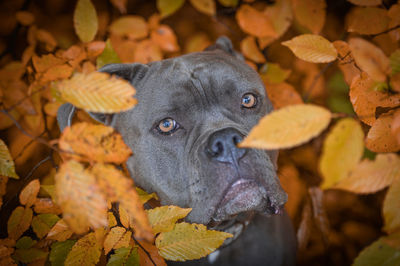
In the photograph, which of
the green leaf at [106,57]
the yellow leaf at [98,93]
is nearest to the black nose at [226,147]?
the yellow leaf at [98,93]

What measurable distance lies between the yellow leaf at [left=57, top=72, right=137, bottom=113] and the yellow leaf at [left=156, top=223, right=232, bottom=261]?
2.37 ft

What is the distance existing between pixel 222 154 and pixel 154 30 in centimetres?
184

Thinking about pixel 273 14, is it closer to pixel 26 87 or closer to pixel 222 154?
pixel 222 154

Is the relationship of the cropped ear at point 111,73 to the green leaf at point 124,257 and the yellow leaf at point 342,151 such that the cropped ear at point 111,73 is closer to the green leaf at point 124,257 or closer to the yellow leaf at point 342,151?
the green leaf at point 124,257

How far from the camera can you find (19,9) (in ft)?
11.3

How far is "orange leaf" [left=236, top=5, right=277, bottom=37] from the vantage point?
2686 millimetres

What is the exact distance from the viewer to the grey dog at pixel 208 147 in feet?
5.90

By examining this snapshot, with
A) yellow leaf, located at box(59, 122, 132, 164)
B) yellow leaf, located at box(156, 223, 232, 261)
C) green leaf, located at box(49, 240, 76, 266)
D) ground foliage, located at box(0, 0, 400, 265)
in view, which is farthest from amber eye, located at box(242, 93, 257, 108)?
green leaf, located at box(49, 240, 76, 266)

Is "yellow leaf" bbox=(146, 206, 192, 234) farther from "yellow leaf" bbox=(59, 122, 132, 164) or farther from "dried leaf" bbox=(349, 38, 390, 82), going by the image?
"dried leaf" bbox=(349, 38, 390, 82)

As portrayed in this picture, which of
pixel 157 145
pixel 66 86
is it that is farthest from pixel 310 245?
pixel 66 86

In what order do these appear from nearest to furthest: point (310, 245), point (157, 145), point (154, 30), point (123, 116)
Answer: point (157, 145)
point (123, 116)
point (154, 30)
point (310, 245)

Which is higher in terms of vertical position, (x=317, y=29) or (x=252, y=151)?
(x=317, y=29)

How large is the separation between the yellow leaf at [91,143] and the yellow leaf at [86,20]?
122cm

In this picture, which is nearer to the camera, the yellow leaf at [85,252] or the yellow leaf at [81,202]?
the yellow leaf at [81,202]
